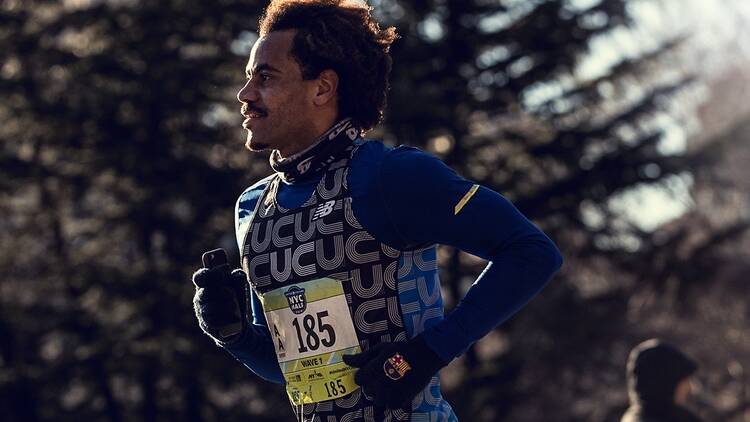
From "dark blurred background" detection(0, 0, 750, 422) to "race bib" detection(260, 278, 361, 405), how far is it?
14029 mm

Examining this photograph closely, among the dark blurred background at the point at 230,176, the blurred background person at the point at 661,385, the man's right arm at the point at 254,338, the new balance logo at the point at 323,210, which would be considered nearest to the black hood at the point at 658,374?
the blurred background person at the point at 661,385

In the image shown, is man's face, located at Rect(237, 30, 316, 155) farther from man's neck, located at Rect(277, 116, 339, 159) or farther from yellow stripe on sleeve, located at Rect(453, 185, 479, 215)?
yellow stripe on sleeve, located at Rect(453, 185, 479, 215)

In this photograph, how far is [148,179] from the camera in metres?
19.5

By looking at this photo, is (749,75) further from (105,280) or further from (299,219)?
(299,219)

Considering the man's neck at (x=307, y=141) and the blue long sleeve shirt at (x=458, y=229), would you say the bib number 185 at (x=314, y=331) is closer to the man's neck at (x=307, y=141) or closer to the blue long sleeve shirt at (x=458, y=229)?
the blue long sleeve shirt at (x=458, y=229)

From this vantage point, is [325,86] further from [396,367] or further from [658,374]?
[658,374]

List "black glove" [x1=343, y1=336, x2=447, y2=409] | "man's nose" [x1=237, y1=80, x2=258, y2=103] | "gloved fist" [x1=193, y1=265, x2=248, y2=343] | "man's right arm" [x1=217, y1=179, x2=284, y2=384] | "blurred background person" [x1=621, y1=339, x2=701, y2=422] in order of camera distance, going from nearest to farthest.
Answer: "black glove" [x1=343, y1=336, x2=447, y2=409], "man's nose" [x1=237, y1=80, x2=258, y2=103], "gloved fist" [x1=193, y1=265, x2=248, y2=343], "man's right arm" [x1=217, y1=179, x2=284, y2=384], "blurred background person" [x1=621, y1=339, x2=701, y2=422]

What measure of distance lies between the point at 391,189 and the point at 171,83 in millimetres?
15833

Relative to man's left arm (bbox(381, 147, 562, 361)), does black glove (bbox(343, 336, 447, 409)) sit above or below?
below

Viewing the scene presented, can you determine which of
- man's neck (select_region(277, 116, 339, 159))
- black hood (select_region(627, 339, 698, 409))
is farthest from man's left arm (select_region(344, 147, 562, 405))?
black hood (select_region(627, 339, 698, 409))

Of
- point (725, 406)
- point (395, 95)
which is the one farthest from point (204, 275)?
point (725, 406)

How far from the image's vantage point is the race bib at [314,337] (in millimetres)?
4035

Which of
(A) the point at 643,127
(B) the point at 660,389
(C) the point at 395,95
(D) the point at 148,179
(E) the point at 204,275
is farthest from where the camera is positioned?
(A) the point at 643,127

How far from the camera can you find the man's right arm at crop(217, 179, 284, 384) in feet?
14.5
